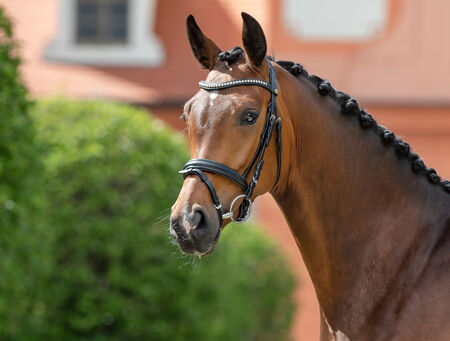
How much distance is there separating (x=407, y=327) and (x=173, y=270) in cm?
571

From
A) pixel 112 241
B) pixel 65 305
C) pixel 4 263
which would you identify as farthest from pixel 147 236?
pixel 4 263

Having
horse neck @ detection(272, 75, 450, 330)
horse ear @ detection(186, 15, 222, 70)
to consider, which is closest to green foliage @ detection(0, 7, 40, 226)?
horse ear @ detection(186, 15, 222, 70)

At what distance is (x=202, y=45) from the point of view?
4113 millimetres

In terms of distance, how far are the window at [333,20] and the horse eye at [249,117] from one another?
39.7 ft

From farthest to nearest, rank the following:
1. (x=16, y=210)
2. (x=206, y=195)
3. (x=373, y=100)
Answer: (x=373, y=100) → (x=16, y=210) → (x=206, y=195)

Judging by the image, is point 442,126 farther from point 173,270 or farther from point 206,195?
point 206,195

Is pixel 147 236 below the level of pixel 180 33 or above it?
below

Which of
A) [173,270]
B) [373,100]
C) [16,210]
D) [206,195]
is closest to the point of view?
[206,195]

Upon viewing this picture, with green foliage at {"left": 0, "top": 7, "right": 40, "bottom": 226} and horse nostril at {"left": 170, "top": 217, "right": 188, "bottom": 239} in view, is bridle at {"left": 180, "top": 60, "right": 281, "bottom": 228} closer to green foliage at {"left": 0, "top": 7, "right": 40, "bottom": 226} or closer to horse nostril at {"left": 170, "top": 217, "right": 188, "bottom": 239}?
horse nostril at {"left": 170, "top": 217, "right": 188, "bottom": 239}

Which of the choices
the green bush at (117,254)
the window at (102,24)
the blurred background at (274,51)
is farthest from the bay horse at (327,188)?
the window at (102,24)

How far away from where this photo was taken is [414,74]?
1559 cm

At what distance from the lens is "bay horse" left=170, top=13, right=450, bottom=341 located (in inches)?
146

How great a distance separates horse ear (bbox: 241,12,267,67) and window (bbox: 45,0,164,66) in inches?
475

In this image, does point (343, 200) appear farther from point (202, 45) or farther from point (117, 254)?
point (117, 254)
